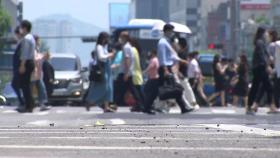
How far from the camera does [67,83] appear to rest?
3378 centimetres

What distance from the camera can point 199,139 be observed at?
11.0 meters

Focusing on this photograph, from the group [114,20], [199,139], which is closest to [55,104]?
[199,139]

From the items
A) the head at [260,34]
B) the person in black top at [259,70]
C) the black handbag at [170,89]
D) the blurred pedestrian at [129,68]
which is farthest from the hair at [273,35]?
the blurred pedestrian at [129,68]

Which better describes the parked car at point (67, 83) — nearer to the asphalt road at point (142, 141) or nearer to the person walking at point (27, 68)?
the person walking at point (27, 68)

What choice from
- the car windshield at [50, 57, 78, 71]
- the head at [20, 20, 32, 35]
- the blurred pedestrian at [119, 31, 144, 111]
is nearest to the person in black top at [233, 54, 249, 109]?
the car windshield at [50, 57, 78, 71]

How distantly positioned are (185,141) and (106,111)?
9.75 m

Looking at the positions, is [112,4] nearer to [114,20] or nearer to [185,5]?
[114,20]

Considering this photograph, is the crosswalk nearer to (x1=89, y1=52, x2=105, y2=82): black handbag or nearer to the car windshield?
(x1=89, y1=52, x2=105, y2=82): black handbag

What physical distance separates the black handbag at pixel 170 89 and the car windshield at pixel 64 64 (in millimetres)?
16139

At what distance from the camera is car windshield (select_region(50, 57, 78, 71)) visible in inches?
1390

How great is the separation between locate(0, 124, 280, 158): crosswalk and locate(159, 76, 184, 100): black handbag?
559 cm

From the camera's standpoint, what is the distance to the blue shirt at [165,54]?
19.4 meters

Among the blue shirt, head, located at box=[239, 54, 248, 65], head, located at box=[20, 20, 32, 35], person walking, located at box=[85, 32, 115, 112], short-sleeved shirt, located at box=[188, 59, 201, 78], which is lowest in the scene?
short-sleeved shirt, located at box=[188, 59, 201, 78]

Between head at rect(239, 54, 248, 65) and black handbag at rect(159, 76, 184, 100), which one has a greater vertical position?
black handbag at rect(159, 76, 184, 100)
